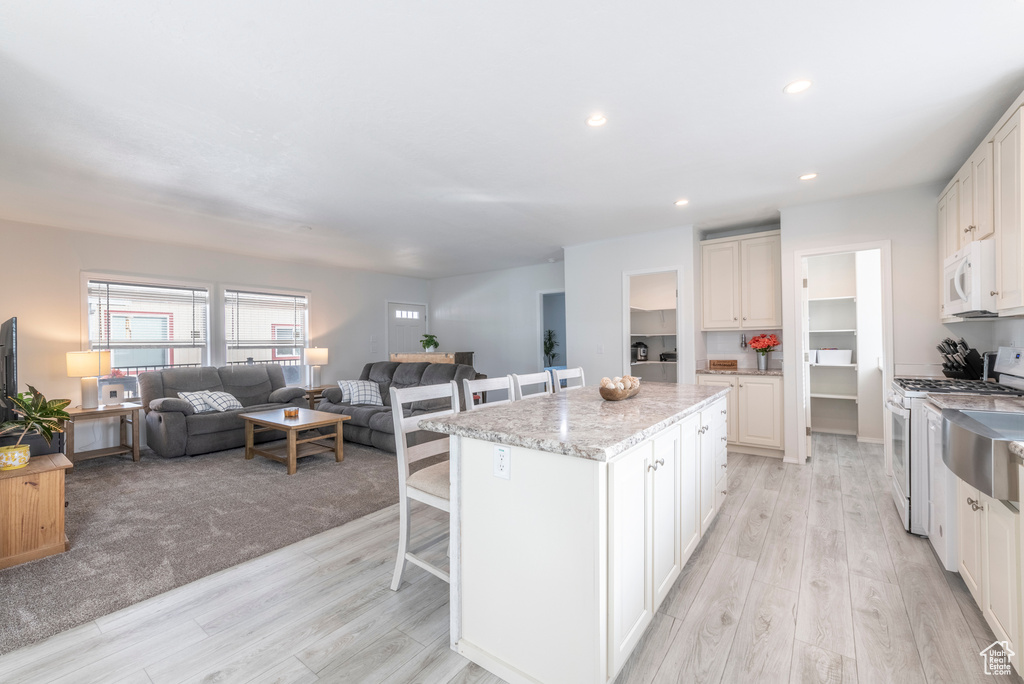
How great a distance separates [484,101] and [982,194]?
2923 millimetres

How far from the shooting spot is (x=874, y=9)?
5.47 ft

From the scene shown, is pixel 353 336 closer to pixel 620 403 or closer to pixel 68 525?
pixel 68 525

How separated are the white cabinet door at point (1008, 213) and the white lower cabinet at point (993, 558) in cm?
103

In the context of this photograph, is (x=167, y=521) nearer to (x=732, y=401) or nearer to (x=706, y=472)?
(x=706, y=472)

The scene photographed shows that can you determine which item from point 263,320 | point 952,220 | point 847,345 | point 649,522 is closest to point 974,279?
point 952,220

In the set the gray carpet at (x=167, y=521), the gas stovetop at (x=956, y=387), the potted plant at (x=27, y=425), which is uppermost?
the gas stovetop at (x=956, y=387)

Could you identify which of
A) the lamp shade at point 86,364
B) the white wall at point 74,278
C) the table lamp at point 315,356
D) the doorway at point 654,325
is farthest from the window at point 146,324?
the doorway at point 654,325

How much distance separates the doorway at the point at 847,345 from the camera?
4871 millimetres

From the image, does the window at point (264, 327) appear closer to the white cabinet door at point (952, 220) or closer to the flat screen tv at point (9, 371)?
the flat screen tv at point (9, 371)

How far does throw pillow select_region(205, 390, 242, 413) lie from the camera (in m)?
4.95

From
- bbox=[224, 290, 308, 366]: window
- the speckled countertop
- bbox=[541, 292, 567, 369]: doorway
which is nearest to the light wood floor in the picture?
the speckled countertop

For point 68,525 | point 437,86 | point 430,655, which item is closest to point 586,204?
point 437,86

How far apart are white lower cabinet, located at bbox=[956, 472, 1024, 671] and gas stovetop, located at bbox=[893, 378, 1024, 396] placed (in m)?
0.78

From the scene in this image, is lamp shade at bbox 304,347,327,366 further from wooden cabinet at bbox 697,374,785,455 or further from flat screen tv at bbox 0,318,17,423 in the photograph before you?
wooden cabinet at bbox 697,374,785,455
